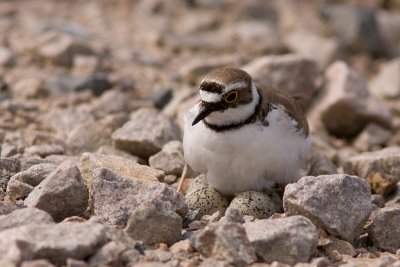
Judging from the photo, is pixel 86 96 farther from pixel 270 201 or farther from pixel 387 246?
pixel 387 246

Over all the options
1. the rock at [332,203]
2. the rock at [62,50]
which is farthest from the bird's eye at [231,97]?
the rock at [62,50]

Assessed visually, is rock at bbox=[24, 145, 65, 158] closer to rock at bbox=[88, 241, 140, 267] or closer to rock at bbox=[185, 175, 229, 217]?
rock at bbox=[185, 175, 229, 217]

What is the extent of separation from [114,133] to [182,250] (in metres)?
2.25

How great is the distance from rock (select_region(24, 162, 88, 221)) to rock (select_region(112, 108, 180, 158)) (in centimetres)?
158

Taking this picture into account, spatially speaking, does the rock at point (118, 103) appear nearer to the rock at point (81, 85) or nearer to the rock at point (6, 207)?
the rock at point (81, 85)

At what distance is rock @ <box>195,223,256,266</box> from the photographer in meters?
4.12

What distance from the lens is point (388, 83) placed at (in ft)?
29.7

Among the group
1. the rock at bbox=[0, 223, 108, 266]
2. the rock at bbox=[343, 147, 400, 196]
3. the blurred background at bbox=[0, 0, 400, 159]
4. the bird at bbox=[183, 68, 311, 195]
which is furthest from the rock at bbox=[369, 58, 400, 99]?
the rock at bbox=[0, 223, 108, 266]

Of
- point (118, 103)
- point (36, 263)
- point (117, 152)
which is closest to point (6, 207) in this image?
point (36, 263)

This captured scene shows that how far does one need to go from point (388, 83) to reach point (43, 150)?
4.56m

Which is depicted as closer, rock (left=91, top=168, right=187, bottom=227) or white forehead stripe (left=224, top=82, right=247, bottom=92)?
rock (left=91, top=168, right=187, bottom=227)

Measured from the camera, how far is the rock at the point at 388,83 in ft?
29.3

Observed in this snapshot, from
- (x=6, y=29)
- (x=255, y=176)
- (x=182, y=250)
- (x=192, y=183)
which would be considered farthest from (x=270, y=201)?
(x=6, y=29)

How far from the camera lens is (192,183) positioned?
572 cm
